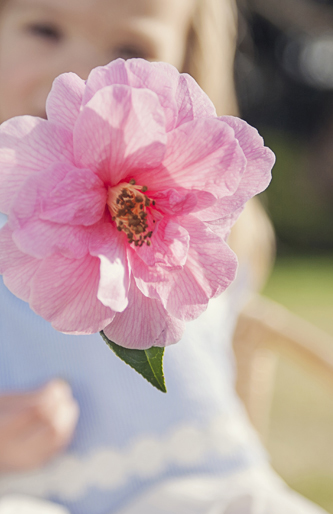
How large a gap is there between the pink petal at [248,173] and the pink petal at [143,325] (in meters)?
0.07

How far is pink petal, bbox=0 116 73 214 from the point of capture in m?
0.32

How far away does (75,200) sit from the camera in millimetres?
321

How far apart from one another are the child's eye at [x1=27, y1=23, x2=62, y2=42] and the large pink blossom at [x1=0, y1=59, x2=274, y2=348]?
0.59 m

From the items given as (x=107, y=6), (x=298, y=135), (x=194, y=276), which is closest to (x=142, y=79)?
(x=194, y=276)

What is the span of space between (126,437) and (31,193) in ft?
2.48

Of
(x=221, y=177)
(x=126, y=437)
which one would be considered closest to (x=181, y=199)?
(x=221, y=177)

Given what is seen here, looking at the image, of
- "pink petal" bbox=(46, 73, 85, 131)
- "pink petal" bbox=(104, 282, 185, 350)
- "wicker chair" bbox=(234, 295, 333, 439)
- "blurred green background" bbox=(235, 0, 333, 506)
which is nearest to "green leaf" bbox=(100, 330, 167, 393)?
"pink petal" bbox=(104, 282, 185, 350)

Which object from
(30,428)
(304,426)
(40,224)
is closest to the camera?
(40,224)

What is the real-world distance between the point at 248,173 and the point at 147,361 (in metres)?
0.14

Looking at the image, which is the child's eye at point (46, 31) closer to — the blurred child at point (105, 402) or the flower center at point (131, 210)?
the blurred child at point (105, 402)

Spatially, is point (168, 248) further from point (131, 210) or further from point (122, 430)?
point (122, 430)

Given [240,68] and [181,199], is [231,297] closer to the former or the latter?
[240,68]

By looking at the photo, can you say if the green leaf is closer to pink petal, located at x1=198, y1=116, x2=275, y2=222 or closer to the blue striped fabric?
pink petal, located at x1=198, y1=116, x2=275, y2=222

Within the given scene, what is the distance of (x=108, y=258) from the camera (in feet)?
1.07
